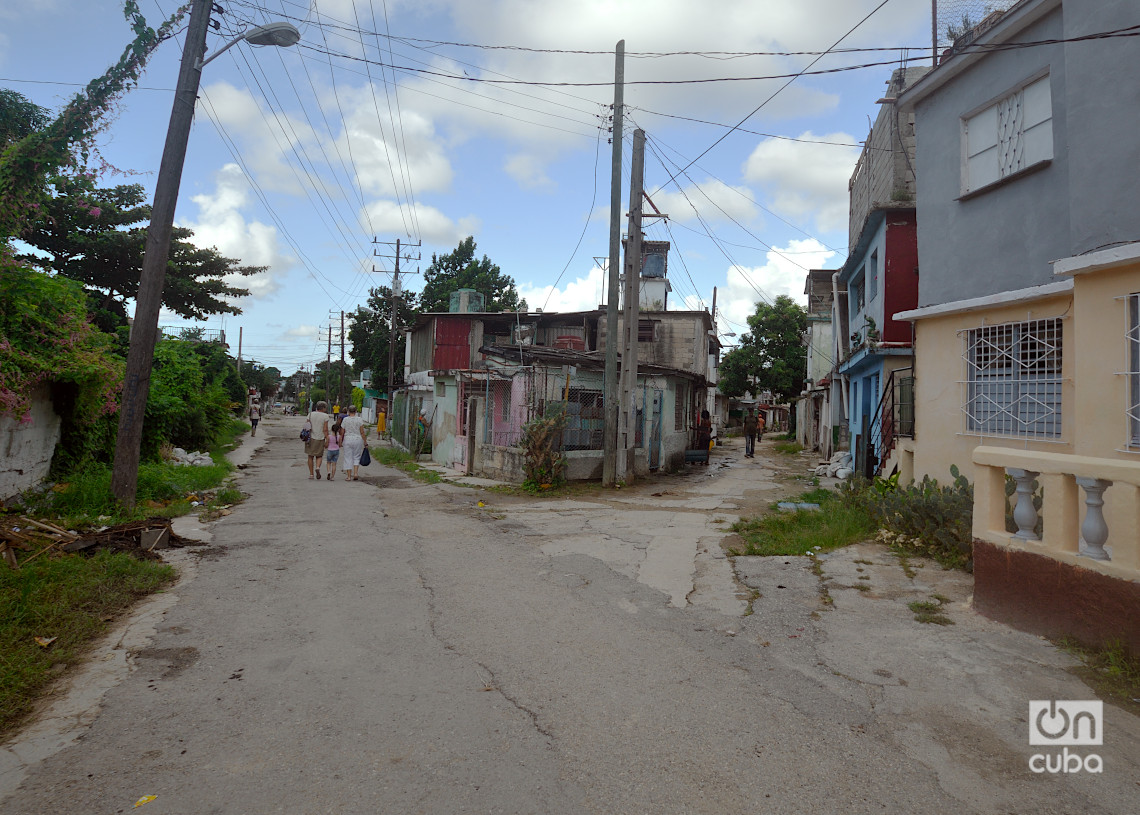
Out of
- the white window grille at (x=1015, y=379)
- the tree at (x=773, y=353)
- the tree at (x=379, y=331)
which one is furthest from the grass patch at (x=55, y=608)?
the tree at (x=773, y=353)

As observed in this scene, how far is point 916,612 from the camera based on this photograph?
5250 millimetres

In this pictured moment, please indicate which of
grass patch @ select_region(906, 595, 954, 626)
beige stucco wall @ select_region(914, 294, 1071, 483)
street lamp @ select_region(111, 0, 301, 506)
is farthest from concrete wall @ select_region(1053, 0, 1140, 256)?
street lamp @ select_region(111, 0, 301, 506)

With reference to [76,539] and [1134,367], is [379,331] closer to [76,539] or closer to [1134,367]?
[76,539]

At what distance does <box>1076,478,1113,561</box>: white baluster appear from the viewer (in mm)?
4258

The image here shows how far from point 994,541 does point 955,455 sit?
3.46 m

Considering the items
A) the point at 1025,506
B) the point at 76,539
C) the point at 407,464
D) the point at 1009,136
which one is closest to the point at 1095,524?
the point at 1025,506

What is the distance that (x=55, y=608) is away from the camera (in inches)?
190

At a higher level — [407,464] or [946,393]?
[946,393]

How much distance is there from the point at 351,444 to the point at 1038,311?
508 inches

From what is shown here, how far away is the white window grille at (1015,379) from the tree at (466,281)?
3400cm

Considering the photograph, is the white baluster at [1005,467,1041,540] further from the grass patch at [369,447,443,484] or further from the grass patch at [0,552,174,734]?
the grass patch at [369,447,443,484]

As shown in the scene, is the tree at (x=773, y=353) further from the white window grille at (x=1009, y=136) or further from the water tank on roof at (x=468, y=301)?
the white window grille at (x=1009, y=136)

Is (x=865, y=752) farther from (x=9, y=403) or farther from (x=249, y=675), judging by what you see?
(x=9, y=403)

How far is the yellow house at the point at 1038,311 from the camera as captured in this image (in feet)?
14.7
